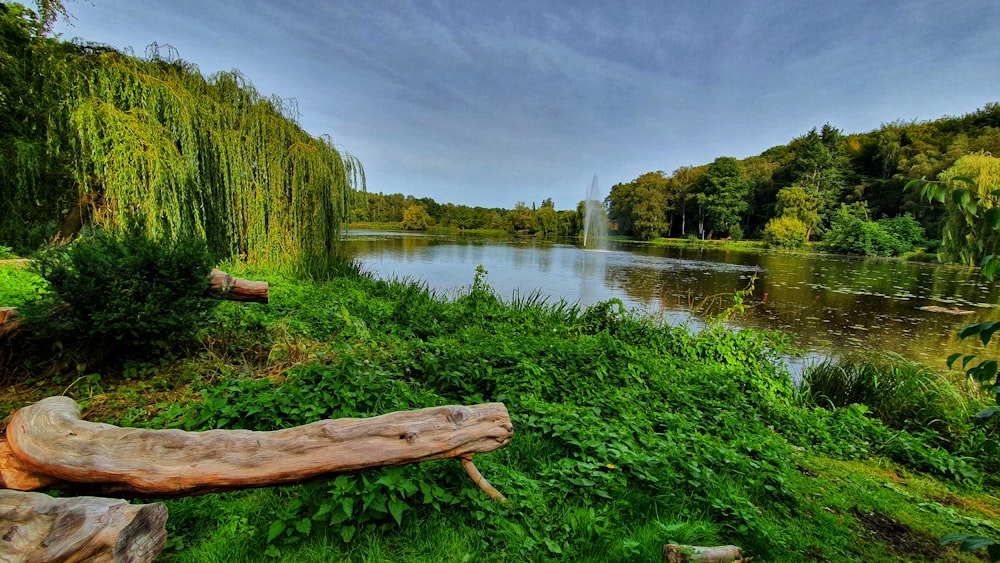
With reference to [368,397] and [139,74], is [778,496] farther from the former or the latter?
[139,74]

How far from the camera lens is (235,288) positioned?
3.57m

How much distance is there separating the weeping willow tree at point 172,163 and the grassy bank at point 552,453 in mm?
1760

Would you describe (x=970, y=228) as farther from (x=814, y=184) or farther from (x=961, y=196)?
(x=814, y=184)

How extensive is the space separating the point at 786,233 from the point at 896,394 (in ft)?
135

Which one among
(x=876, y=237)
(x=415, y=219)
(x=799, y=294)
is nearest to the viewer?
(x=799, y=294)

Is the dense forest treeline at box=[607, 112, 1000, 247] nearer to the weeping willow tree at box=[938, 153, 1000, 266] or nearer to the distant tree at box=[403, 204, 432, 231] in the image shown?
the weeping willow tree at box=[938, 153, 1000, 266]

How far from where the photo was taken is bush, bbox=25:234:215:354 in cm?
278

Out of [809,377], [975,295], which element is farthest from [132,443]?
[975,295]

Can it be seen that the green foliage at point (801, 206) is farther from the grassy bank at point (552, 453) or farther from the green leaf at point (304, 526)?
the green leaf at point (304, 526)

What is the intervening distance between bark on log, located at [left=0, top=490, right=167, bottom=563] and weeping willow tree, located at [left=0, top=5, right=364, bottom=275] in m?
3.85

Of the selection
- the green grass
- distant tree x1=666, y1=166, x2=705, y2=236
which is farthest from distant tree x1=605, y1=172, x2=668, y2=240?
the green grass

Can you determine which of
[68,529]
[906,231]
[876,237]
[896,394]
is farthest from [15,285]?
[906,231]

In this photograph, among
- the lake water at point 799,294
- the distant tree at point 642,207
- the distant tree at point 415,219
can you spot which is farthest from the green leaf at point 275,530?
the distant tree at point 415,219

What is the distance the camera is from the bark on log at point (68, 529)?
44.9 inches
